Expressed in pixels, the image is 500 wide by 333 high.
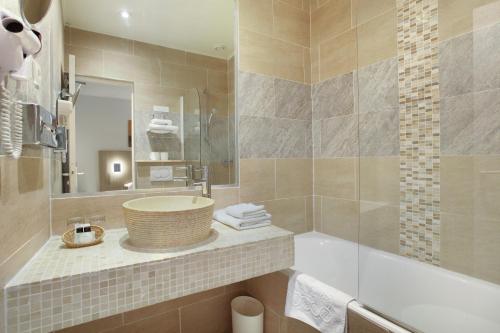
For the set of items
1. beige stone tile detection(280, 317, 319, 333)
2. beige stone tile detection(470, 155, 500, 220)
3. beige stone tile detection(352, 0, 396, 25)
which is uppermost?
beige stone tile detection(352, 0, 396, 25)

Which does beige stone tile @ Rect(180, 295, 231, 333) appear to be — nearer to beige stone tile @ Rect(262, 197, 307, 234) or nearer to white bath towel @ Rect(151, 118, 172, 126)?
beige stone tile @ Rect(262, 197, 307, 234)

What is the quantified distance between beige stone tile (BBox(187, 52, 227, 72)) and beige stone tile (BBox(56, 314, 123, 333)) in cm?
157

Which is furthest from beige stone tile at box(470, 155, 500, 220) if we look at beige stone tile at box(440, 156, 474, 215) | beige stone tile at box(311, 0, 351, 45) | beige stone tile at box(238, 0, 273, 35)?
beige stone tile at box(238, 0, 273, 35)

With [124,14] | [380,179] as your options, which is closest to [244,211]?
[380,179]

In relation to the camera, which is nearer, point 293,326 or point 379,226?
point 293,326

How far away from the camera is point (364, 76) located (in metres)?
1.76

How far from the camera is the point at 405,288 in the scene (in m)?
1.47

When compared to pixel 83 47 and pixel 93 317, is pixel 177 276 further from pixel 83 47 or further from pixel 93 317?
pixel 83 47

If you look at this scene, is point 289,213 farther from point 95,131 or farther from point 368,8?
point 368,8

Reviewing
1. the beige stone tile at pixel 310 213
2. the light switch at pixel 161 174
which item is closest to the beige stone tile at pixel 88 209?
the light switch at pixel 161 174

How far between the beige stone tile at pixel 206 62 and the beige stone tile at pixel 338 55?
838 millimetres

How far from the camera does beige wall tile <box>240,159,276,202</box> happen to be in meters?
1.80

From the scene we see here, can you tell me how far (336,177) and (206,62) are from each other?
1302mm

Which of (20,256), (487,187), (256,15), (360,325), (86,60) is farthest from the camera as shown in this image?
(256,15)
